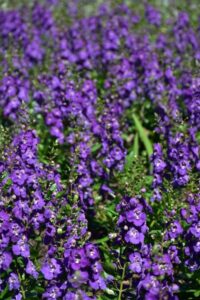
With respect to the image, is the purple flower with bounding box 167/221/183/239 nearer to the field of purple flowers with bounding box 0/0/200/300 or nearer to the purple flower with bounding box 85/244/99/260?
the field of purple flowers with bounding box 0/0/200/300

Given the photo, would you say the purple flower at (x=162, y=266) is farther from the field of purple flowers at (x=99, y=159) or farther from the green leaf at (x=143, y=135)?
the green leaf at (x=143, y=135)

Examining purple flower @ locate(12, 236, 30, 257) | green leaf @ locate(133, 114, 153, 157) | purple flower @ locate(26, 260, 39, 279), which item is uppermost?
green leaf @ locate(133, 114, 153, 157)

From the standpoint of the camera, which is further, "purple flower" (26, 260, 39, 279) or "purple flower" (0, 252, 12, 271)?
"purple flower" (26, 260, 39, 279)

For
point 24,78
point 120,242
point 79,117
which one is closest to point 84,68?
point 24,78

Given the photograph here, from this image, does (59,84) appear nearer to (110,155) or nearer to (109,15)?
(110,155)

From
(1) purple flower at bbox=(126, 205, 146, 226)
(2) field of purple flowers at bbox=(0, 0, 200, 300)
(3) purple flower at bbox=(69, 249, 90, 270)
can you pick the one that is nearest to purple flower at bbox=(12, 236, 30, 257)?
(2) field of purple flowers at bbox=(0, 0, 200, 300)

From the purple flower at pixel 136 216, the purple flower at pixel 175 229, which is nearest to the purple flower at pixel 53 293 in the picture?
the purple flower at pixel 136 216

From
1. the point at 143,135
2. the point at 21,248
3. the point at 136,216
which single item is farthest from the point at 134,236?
the point at 143,135
